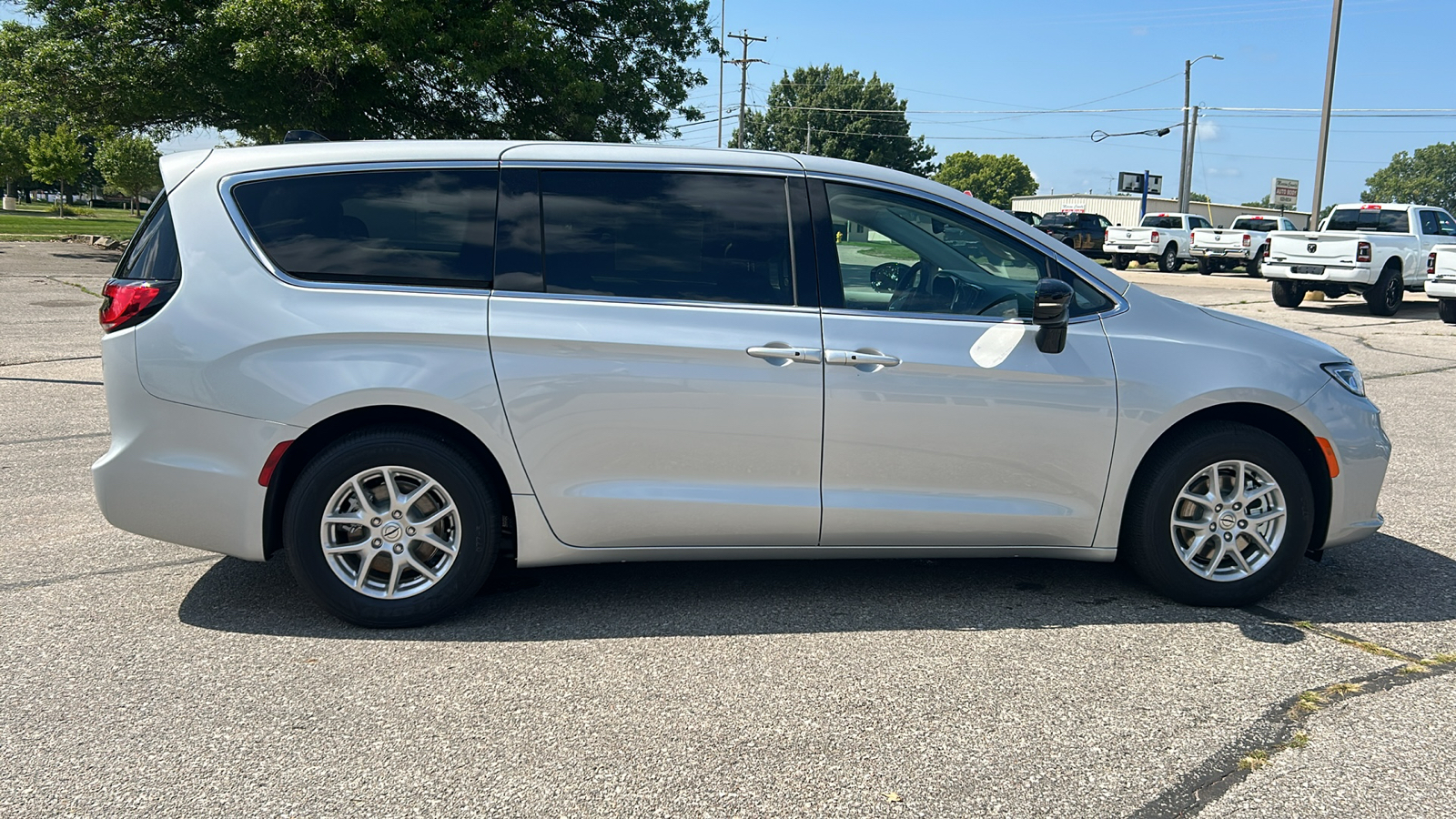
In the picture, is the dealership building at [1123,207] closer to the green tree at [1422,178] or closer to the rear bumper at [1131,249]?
the rear bumper at [1131,249]

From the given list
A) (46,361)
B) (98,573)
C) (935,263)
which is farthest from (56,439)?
(935,263)

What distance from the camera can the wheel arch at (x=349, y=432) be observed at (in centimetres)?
404

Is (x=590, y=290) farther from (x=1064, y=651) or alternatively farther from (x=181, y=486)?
(x=1064, y=651)

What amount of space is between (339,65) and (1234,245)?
25584 millimetres

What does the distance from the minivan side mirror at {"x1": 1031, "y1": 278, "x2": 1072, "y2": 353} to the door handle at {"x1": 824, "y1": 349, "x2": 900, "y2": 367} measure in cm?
57

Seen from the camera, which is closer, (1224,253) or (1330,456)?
(1330,456)

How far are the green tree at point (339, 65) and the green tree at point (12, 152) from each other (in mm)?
45167

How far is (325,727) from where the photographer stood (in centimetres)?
332

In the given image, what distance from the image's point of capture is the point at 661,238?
13.7ft

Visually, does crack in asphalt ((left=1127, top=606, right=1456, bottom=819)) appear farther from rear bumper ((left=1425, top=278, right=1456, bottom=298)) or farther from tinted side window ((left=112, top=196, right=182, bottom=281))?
rear bumper ((left=1425, top=278, right=1456, bottom=298))

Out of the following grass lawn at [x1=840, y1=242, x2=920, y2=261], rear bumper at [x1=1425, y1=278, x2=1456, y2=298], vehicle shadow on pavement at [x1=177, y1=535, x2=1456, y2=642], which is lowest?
vehicle shadow on pavement at [x1=177, y1=535, x2=1456, y2=642]

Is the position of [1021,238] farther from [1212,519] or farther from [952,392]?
[1212,519]

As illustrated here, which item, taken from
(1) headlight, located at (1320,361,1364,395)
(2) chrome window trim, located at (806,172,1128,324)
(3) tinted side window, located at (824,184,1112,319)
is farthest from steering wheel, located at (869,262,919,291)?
(1) headlight, located at (1320,361,1364,395)

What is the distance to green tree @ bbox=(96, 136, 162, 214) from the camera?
48394mm
